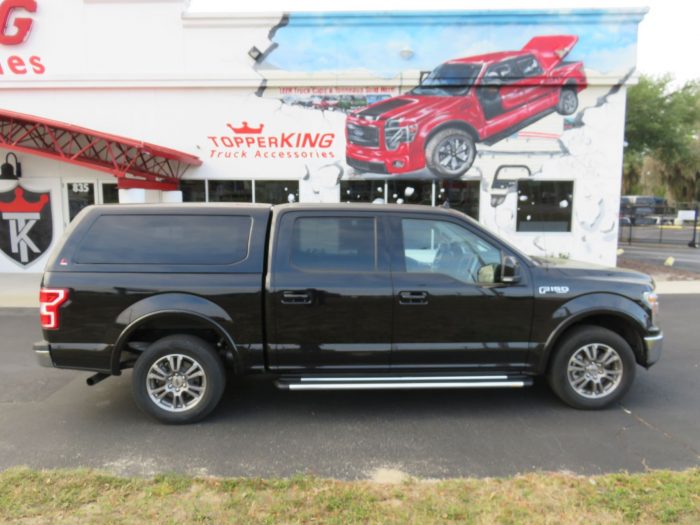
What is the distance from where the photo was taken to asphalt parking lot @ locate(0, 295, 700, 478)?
11.7ft

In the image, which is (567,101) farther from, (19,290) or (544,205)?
(19,290)

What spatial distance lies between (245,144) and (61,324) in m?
8.85

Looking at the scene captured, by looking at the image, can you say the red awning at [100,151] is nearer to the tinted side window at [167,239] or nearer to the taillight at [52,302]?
the tinted side window at [167,239]

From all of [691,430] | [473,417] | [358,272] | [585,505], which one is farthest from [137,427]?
[691,430]

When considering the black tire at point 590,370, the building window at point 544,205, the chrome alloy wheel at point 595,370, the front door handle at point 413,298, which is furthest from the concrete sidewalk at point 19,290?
the building window at point 544,205

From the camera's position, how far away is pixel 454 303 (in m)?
4.27

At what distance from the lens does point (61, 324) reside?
4137mm

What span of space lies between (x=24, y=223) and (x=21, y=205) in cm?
46

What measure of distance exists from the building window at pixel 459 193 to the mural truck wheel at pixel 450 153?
0.24m

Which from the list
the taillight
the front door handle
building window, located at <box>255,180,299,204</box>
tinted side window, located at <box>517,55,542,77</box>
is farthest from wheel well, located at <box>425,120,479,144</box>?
the taillight

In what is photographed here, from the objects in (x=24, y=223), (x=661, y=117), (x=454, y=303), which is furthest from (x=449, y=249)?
(x=661, y=117)

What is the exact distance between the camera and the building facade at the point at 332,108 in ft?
38.9

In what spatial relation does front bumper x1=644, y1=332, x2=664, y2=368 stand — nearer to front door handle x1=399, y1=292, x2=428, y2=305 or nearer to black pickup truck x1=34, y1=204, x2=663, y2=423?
black pickup truck x1=34, y1=204, x2=663, y2=423

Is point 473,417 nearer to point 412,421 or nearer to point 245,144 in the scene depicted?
point 412,421
